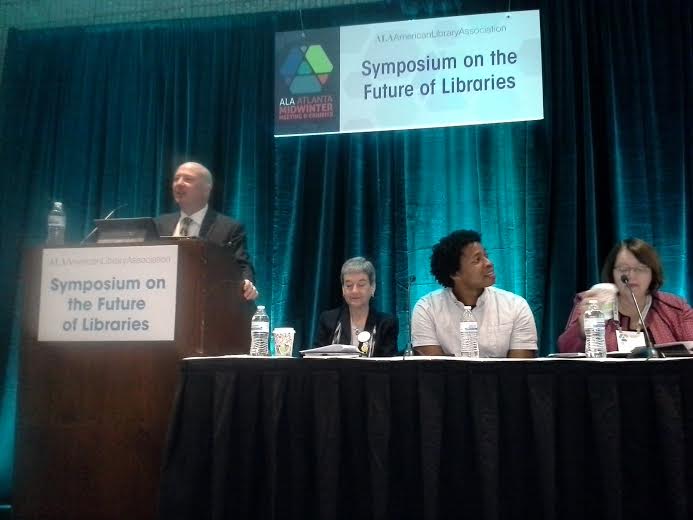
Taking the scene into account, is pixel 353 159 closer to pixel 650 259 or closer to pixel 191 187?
pixel 191 187

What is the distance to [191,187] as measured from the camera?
2.92 meters

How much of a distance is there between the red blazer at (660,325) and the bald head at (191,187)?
1.74 m

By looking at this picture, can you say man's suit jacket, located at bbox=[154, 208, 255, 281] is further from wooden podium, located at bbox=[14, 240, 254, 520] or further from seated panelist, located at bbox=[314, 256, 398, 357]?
wooden podium, located at bbox=[14, 240, 254, 520]

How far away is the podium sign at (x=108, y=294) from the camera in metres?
1.90

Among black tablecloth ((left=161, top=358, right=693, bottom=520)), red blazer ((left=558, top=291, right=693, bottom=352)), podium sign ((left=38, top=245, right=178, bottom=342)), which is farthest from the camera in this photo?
red blazer ((left=558, top=291, right=693, bottom=352))

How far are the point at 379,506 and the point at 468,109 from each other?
2598 millimetres

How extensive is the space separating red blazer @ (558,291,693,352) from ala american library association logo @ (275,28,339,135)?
77.3 inches

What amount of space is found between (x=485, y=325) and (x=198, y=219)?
1402 millimetres

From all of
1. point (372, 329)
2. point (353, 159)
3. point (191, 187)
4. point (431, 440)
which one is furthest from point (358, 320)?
point (431, 440)

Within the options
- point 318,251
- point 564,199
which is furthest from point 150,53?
point 564,199

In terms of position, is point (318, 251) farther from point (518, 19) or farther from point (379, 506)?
point (379, 506)

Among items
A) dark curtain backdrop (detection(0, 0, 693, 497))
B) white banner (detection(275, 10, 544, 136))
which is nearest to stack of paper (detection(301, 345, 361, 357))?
dark curtain backdrop (detection(0, 0, 693, 497))

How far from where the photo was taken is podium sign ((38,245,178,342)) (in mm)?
1896

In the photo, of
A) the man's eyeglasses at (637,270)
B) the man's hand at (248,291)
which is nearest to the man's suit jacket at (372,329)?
the man's hand at (248,291)
